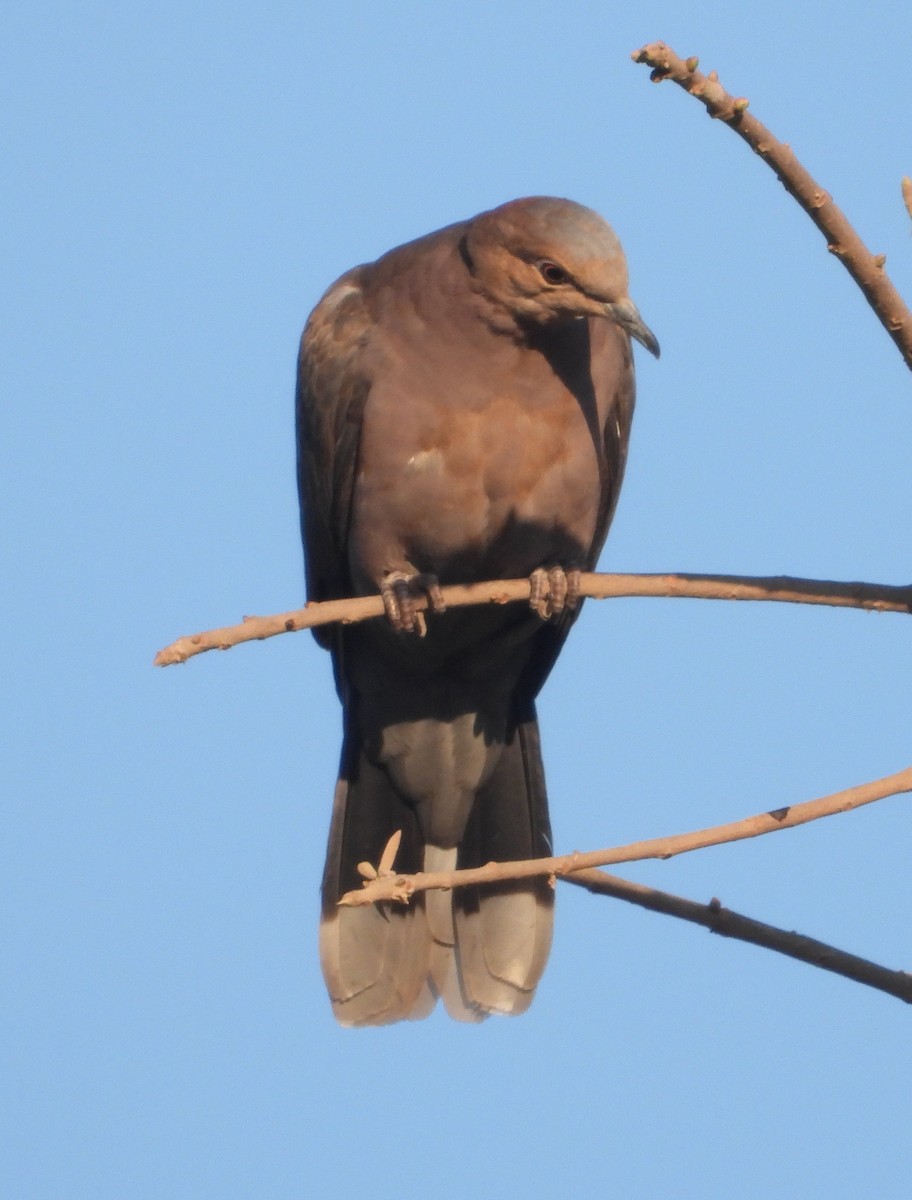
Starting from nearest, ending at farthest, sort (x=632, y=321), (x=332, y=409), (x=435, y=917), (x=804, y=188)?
(x=804, y=188)
(x=632, y=321)
(x=332, y=409)
(x=435, y=917)

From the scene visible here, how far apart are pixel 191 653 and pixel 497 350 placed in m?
2.17

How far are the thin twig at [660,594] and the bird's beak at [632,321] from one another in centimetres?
92

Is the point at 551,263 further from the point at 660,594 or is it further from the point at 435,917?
the point at 435,917

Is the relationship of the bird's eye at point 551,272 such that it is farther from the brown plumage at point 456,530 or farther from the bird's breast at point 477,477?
the bird's breast at point 477,477

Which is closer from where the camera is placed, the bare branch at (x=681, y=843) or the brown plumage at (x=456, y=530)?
the bare branch at (x=681, y=843)

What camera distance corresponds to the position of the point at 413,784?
661 cm

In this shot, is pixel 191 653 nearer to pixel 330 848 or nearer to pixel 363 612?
pixel 363 612

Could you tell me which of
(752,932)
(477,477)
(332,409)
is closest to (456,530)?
(477,477)

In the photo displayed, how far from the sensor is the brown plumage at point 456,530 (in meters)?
5.61

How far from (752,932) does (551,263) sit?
249cm

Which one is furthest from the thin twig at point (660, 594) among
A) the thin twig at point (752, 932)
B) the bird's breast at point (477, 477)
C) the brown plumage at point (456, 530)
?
the bird's breast at point (477, 477)

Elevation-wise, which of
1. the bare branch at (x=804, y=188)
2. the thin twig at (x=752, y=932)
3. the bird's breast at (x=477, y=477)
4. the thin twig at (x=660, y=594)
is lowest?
the thin twig at (x=752, y=932)

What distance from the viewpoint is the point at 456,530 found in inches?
225

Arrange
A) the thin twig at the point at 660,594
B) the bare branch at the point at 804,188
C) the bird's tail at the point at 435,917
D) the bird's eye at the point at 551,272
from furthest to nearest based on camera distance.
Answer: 1. the bird's tail at the point at 435,917
2. the bird's eye at the point at 551,272
3. the thin twig at the point at 660,594
4. the bare branch at the point at 804,188
